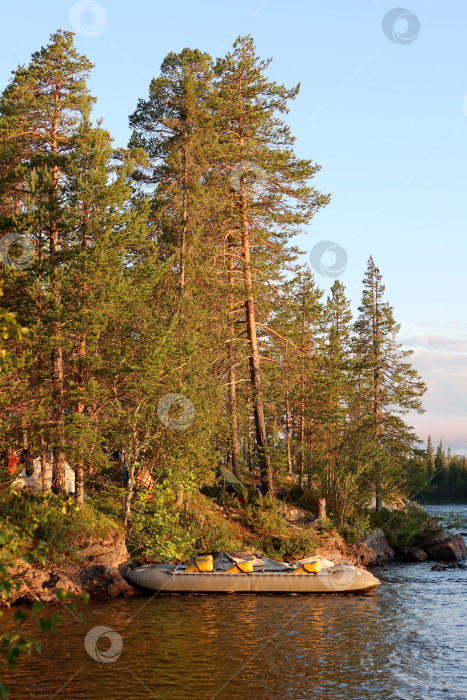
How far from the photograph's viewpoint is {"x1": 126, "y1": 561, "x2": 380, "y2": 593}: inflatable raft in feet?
68.2

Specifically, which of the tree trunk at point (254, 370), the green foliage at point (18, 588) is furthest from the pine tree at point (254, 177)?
the green foliage at point (18, 588)

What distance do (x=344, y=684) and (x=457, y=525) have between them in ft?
97.1

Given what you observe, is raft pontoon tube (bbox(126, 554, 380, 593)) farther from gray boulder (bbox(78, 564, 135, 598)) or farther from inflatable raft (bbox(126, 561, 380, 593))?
gray boulder (bbox(78, 564, 135, 598))

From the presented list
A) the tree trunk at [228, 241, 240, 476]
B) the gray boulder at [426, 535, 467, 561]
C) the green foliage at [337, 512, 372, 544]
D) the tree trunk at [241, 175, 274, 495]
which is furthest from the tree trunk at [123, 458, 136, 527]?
the gray boulder at [426, 535, 467, 561]

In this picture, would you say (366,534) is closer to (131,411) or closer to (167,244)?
(131,411)

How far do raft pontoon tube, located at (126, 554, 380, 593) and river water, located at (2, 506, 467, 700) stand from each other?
34cm

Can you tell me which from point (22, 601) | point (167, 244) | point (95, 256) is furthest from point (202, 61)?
point (22, 601)

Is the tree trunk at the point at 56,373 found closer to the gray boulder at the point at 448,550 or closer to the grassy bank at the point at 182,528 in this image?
the grassy bank at the point at 182,528

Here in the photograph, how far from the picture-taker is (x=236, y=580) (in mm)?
20953

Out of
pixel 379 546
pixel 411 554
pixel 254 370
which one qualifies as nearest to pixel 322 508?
pixel 379 546

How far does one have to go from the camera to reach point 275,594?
69.7ft

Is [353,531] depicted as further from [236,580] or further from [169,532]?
[236,580]

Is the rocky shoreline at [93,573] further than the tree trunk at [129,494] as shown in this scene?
No

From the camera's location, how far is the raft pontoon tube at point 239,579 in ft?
68.2
